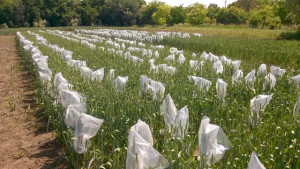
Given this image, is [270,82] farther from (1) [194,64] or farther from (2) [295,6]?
(2) [295,6]

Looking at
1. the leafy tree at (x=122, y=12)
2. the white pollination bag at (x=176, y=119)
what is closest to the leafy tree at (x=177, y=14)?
the leafy tree at (x=122, y=12)

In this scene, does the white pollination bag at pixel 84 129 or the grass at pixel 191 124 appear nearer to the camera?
the grass at pixel 191 124

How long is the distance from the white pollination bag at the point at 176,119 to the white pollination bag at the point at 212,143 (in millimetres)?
326

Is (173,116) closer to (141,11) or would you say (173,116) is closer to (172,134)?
(172,134)

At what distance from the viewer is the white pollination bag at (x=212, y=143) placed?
79.6 inches

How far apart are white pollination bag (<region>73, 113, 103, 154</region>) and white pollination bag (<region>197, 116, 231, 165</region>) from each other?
90 cm

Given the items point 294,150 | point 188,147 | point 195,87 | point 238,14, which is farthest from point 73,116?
point 238,14

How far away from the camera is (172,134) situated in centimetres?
249

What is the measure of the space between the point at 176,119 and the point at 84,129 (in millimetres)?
813

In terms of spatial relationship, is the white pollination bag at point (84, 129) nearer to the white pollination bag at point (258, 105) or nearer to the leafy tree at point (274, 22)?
the white pollination bag at point (258, 105)

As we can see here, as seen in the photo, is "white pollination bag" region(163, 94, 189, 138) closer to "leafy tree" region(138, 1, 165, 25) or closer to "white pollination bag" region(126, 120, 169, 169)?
"white pollination bag" region(126, 120, 169, 169)

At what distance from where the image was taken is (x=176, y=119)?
2.43 m

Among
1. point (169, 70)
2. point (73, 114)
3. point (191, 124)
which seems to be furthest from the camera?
point (169, 70)

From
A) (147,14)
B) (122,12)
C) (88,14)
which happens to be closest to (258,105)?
(122,12)
